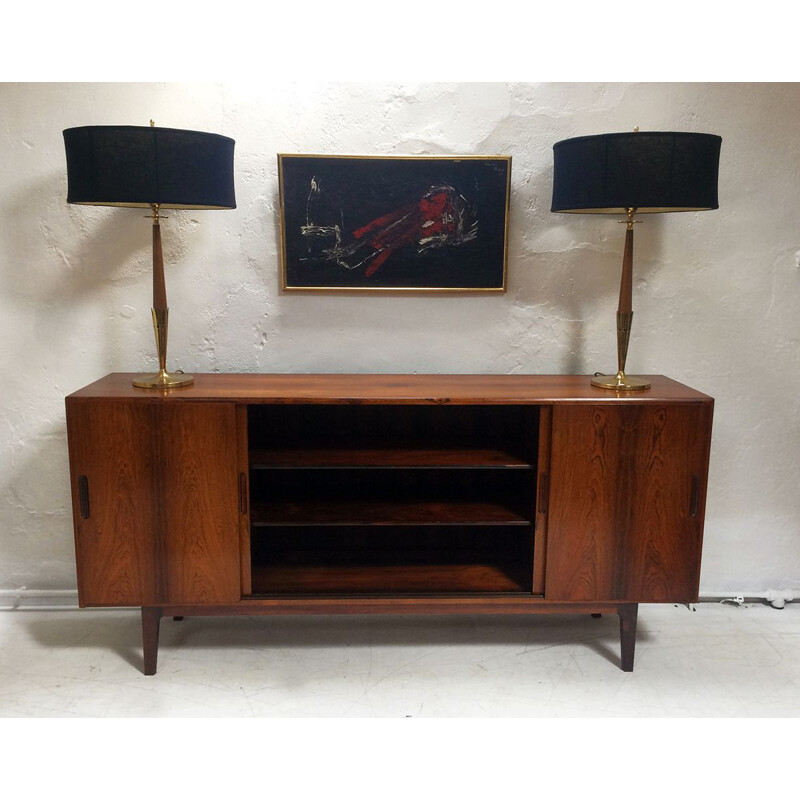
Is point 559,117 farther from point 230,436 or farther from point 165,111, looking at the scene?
point 230,436

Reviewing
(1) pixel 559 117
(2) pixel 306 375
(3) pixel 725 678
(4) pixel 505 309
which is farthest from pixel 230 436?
(3) pixel 725 678

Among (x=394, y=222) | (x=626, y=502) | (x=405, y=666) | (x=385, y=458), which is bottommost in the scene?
(x=405, y=666)

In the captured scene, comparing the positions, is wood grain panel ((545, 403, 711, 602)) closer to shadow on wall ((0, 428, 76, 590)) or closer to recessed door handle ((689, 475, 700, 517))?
recessed door handle ((689, 475, 700, 517))

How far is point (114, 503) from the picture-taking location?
2.29 m

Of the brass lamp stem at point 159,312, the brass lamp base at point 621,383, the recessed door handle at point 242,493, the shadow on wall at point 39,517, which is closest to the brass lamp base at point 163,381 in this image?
the brass lamp stem at point 159,312

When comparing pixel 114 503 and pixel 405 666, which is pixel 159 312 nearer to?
pixel 114 503

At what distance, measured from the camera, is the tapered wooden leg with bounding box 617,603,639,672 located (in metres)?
2.45

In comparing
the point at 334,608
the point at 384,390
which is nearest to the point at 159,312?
the point at 384,390

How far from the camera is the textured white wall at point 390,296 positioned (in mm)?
2586

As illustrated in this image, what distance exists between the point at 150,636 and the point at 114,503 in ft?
1.60

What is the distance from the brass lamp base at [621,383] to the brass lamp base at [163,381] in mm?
1424

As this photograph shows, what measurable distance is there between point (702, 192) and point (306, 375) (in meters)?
1.49

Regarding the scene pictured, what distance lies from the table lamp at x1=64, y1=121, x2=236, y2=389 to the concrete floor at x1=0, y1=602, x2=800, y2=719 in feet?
5.16

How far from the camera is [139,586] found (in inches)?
92.2
